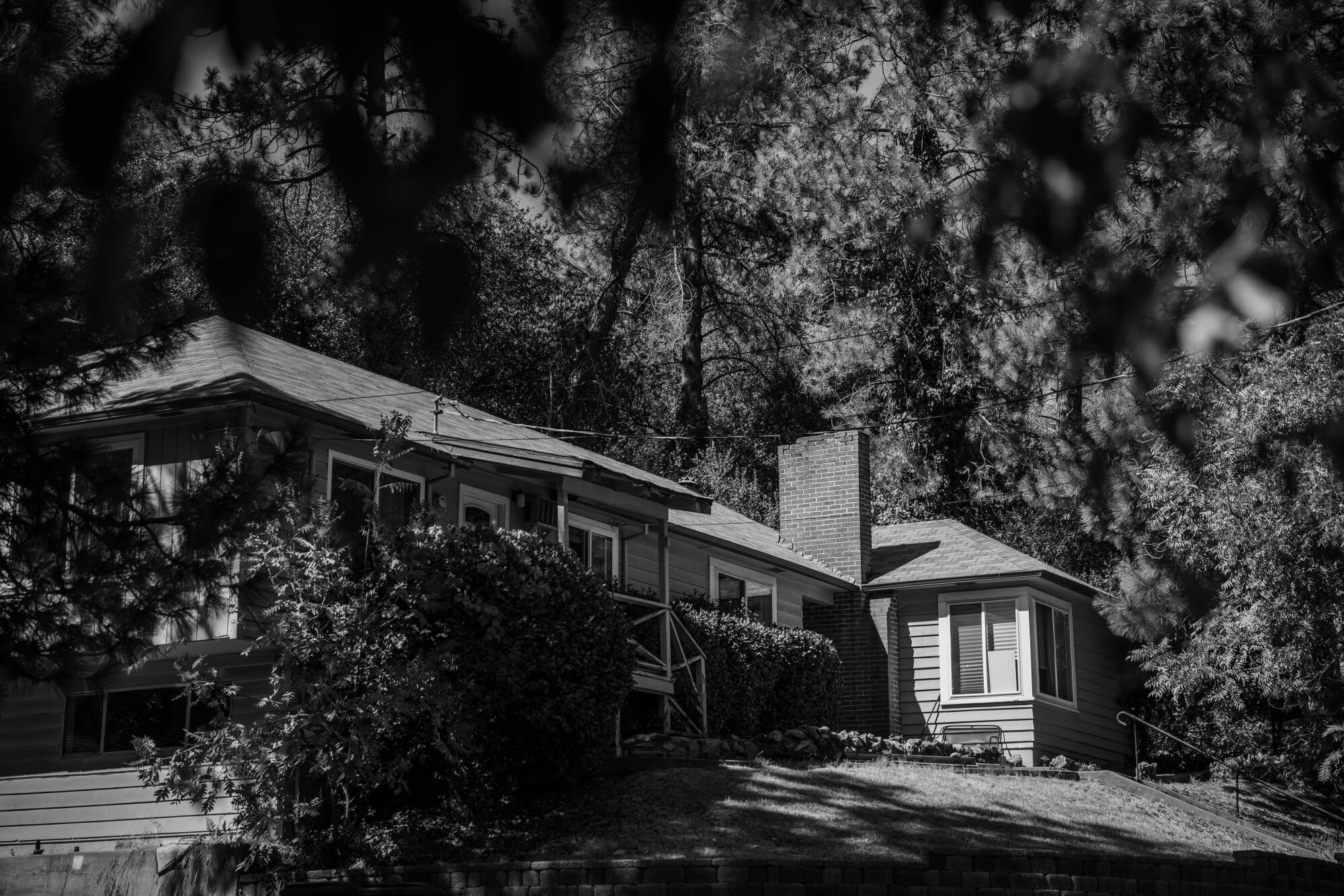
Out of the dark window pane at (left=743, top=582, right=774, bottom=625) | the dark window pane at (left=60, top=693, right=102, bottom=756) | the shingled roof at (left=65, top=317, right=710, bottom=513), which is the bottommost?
the dark window pane at (left=60, top=693, right=102, bottom=756)

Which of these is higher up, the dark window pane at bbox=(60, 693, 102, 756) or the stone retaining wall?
the dark window pane at bbox=(60, 693, 102, 756)

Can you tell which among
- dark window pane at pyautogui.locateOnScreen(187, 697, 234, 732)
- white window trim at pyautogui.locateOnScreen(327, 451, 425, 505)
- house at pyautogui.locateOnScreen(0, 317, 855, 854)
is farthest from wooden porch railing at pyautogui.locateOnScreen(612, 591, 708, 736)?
dark window pane at pyautogui.locateOnScreen(187, 697, 234, 732)

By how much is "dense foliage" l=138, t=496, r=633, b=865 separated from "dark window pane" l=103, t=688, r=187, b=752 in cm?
73

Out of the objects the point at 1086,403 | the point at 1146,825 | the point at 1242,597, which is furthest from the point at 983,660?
the point at 1086,403

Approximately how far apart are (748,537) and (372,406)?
7.88 metres

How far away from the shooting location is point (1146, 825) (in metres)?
15.3

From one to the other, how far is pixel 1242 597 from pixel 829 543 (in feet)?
25.3

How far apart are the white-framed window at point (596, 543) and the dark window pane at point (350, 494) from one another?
3249 mm

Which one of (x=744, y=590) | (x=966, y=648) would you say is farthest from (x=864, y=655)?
(x=744, y=590)

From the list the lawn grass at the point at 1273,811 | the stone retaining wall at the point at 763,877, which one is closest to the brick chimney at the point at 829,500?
the lawn grass at the point at 1273,811

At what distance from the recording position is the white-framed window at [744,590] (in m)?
21.2

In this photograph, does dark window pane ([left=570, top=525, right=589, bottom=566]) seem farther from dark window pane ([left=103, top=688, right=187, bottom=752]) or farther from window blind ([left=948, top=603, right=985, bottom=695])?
window blind ([left=948, top=603, right=985, bottom=695])

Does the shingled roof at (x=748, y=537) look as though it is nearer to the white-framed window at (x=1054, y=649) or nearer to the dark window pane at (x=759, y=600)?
the dark window pane at (x=759, y=600)

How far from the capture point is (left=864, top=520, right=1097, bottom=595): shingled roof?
2236 cm
